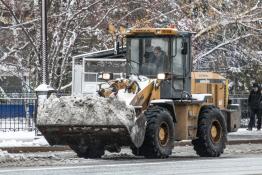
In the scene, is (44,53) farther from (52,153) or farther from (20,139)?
(52,153)

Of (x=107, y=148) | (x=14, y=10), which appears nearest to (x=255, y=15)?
(x=14, y=10)

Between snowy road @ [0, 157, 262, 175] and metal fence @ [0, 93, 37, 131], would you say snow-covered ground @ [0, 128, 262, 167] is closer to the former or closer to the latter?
metal fence @ [0, 93, 37, 131]

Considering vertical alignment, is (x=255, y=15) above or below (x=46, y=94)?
above

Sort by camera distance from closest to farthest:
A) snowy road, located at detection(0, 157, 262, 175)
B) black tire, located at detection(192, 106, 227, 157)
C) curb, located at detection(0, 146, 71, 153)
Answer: snowy road, located at detection(0, 157, 262, 175) → black tire, located at detection(192, 106, 227, 157) → curb, located at detection(0, 146, 71, 153)

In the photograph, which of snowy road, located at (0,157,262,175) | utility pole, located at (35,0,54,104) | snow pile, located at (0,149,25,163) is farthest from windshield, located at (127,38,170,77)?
utility pole, located at (35,0,54,104)

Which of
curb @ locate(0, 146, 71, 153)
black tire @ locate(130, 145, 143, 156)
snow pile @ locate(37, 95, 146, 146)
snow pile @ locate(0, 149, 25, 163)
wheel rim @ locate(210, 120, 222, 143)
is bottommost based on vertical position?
curb @ locate(0, 146, 71, 153)

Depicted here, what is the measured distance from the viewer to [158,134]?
17.5 metres

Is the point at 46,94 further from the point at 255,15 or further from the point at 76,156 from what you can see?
the point at 255,15

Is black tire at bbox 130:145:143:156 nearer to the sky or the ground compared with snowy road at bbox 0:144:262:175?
nearer to the sky

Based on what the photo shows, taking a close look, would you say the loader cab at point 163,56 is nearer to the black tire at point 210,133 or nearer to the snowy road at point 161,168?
the black tire at point 210,133

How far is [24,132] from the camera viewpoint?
26.3 m

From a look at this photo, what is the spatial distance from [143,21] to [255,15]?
16.1 feet

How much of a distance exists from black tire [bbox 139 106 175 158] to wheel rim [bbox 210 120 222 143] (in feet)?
5.38

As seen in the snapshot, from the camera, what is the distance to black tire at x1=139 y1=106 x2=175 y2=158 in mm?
17297
